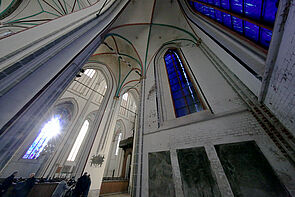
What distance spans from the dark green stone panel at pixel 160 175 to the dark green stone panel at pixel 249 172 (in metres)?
1.36

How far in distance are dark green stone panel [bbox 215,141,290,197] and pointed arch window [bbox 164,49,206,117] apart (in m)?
1.46

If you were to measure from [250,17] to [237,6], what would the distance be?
560 mm

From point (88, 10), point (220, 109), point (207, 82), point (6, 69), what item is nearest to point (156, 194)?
point (220, 109)

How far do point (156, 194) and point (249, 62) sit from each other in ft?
13.9

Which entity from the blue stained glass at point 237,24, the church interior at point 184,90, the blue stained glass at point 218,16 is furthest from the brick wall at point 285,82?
the blue stained glass at point 218,16

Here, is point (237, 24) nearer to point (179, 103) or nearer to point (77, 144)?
point (179, 103)

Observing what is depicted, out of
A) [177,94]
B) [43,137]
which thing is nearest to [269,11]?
[177,94]

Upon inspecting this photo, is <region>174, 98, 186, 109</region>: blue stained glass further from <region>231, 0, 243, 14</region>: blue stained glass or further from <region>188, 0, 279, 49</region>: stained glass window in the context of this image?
<region>231, 0, 243, 14</region>: blue stained glass

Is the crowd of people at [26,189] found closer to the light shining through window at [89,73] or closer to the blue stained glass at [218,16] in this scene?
the blue stained glass at [218,16]

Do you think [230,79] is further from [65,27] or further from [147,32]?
[147,32]

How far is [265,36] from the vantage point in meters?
2.23

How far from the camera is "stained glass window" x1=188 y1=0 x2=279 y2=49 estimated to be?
6.70ft

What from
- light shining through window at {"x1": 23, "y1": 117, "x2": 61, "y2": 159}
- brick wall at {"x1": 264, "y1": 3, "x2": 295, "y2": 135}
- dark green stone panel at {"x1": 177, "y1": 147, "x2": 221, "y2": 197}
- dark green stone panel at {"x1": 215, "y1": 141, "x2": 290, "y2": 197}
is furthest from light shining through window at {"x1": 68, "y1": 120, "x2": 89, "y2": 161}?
brick wall at {"x1": 264, "y1": 3, "x2": 295, "y2": 135}

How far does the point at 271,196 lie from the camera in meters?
1.54
